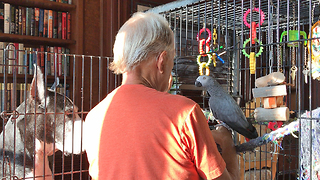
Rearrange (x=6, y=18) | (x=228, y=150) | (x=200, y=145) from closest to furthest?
(x=200, y=145) → (x=228, y=150) → (x=6, y=18)

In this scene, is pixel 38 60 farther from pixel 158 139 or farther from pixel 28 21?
pixel 158 139

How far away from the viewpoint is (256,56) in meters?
1.76

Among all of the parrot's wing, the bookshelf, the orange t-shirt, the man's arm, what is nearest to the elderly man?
the orange t-shirt

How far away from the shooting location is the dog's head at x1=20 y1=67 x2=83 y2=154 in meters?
1.35

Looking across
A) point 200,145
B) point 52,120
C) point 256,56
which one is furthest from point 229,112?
point 52,120

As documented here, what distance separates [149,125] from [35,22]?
1766mm

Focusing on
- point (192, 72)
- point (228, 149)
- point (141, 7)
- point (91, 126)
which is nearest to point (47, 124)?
point (91, 126)

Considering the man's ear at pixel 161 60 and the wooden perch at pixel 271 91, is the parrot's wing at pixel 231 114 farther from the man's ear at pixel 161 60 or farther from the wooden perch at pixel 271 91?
the man's ear at pixel 161 60

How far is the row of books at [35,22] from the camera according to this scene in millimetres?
2021

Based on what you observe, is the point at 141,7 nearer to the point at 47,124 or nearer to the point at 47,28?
the point at 47,28

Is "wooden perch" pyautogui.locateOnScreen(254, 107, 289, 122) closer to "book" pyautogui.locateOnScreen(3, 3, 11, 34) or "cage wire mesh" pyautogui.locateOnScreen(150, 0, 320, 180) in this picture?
"cage wire mesh" pyautogui.locateOnScreen(150, 0, 320, 180)

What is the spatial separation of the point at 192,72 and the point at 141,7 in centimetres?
68

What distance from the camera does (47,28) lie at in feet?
7.12

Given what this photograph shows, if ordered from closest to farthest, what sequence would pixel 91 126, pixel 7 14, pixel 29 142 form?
pixel 91 126
pixel 29 142
pixel 7 14
